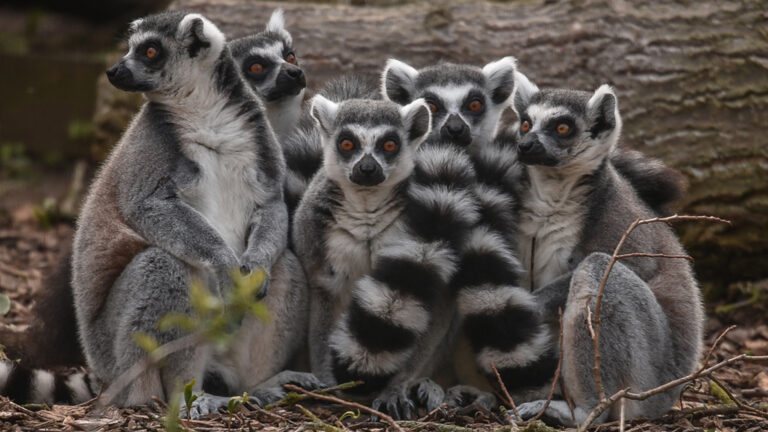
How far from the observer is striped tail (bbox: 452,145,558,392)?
14.4ft

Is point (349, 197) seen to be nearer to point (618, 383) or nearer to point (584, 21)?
point (618, 383)

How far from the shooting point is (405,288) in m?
4.35

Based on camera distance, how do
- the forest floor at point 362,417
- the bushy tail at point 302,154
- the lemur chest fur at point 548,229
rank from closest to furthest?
the forest floor at point 362,417
the lemur chest fur at point 548,229
the bushy tail at point 302,154

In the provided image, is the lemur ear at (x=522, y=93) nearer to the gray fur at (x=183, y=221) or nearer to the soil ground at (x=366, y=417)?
the gray fur at (x=183, y=221)

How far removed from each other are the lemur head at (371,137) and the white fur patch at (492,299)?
0.76 meters

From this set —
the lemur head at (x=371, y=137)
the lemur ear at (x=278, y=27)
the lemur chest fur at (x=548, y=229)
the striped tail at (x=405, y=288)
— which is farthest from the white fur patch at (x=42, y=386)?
the lemur ear at (x=278, y=27)

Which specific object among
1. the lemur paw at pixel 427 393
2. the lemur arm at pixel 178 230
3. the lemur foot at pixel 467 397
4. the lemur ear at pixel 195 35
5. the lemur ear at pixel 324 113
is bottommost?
the lemur foot at pixel 467 397

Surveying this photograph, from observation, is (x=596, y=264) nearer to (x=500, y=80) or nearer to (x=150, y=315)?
(x=500, y=80)

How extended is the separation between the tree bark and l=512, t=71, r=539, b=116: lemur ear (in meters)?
1.95

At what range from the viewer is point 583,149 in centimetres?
484

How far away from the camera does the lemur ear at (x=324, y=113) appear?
16.4 feet

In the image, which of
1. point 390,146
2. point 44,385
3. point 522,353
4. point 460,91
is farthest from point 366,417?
point 460,91

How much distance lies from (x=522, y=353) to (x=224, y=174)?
1785 mm

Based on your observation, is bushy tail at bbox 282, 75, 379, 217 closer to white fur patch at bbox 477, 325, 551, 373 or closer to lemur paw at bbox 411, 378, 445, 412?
lemur paw at bbox 411, 378, 445, 412
